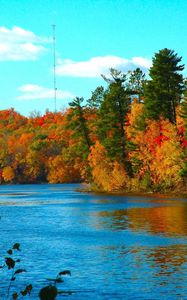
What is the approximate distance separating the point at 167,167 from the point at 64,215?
2671 centimetres

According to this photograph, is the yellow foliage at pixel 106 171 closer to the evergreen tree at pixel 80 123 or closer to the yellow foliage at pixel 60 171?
the evergreen tree at pixel 80 123

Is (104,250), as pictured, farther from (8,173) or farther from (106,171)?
(8,173)

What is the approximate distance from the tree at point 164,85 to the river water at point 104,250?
2891cm

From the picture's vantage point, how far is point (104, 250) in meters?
33.2

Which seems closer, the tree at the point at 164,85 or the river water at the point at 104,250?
the river water at the point at 104,250

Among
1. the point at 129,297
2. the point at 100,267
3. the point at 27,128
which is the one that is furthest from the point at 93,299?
the point at 27,128

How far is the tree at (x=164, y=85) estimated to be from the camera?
86625 millimetres

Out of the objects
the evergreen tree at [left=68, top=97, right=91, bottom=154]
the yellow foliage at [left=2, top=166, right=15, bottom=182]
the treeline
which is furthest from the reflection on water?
the yellow foliage at [left=2, top=166, right=15, bottom=182]

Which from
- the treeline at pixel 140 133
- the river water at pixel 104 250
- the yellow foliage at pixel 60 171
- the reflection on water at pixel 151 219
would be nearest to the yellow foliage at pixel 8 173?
the yellow foliage at pixel 60 171

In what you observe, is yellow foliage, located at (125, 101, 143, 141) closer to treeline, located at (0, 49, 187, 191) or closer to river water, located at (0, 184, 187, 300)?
treeline, located at (0, 49, 187, 191)

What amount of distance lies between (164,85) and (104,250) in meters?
56.2

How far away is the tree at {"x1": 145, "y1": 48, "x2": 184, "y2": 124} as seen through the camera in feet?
284

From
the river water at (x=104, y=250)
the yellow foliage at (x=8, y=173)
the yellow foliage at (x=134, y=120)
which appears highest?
the yellow foliage at (x=134, y=120)

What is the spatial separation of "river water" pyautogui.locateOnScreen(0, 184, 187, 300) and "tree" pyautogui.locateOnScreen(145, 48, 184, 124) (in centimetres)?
2891
